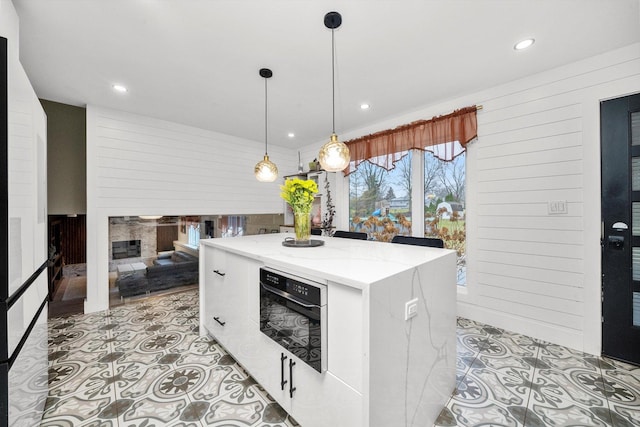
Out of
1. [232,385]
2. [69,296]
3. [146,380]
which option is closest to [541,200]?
[232,385]

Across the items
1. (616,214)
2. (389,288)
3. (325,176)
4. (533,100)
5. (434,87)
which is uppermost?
(434,87)

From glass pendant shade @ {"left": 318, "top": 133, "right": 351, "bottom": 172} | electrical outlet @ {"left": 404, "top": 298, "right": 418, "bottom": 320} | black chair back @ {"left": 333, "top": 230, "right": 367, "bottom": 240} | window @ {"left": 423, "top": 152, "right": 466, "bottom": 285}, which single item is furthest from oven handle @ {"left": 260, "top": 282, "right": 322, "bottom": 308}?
window @ {"left": 423, "top": 152, "right": 466, "bottom": 285}

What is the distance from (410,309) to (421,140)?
2.48 m

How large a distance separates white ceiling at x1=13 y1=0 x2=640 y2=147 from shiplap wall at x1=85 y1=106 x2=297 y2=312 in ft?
1.41

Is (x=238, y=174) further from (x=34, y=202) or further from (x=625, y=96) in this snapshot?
(x=625, y=96)

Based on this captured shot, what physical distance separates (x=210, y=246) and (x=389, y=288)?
5.59 ft

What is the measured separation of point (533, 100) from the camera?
7.72 feet

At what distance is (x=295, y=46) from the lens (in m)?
1.96

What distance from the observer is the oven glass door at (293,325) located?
114 cm

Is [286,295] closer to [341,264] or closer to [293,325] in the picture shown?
[293,325]

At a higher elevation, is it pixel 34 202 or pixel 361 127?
pixel 361 127

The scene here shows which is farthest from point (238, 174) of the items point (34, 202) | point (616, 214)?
point (616, 214)

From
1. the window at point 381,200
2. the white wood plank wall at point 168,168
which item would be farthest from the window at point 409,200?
the white wood plank wall at point 168,168

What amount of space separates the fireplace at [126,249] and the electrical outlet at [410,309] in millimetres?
3618
